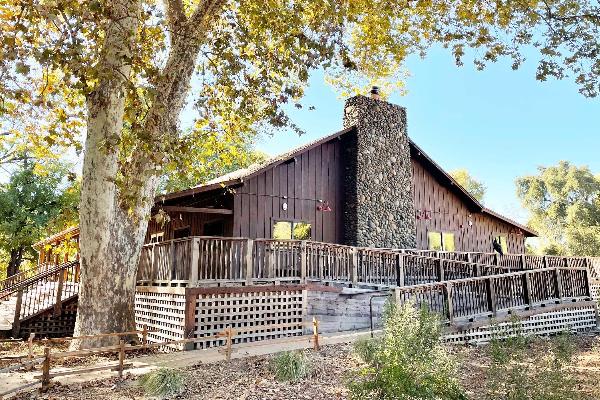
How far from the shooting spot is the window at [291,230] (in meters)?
16.0

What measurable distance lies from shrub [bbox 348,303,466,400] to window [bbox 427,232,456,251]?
43.6 feet

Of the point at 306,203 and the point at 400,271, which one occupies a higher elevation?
the point at 306,203

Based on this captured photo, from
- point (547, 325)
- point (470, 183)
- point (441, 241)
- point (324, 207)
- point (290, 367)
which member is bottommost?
point (547, 325)

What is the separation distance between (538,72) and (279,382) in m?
6.78

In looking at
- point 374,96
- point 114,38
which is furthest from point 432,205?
point 114,38

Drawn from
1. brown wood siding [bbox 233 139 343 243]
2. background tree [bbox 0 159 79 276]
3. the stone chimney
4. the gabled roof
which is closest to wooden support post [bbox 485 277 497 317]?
the stone chimney

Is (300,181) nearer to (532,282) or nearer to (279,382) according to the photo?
(532,282)

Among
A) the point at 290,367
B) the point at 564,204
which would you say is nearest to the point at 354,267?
Result: the point at 290,367

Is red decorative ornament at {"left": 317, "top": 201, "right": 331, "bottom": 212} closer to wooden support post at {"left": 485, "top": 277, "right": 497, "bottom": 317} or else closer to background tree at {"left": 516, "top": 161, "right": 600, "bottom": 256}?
wooden support post at {"left": 485, "top": 277, "right": 497, "bottom": 317}

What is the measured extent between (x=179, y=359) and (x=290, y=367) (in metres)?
2.56

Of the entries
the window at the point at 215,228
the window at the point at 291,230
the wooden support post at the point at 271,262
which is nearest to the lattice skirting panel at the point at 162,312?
the wooden support post at the point at 271,262

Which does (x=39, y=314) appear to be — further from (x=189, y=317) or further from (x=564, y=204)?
(x=564, y=204)

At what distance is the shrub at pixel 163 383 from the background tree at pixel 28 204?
23.1 metres

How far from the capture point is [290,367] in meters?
8.10
